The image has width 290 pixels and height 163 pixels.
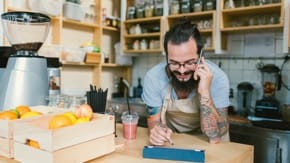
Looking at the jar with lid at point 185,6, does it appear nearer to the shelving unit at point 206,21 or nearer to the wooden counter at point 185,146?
the shelving unit at point 206,21

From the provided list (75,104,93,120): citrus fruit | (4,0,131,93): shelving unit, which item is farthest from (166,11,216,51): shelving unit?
(75,104,93,120): citrus fruit

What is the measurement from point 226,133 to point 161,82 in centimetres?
39

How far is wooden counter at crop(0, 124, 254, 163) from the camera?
0.83 m

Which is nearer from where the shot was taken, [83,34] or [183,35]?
[183,35]

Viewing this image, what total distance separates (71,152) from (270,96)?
1.88m

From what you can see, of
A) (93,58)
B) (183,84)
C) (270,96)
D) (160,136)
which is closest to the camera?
(160,136)

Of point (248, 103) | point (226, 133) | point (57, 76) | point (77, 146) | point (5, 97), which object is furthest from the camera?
point (248, 103)

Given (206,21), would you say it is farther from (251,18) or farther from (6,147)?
(6,147)

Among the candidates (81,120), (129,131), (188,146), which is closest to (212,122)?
(188,146)

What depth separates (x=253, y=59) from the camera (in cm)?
239

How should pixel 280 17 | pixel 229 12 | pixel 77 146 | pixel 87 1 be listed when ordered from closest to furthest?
pixel 77 146 < pixel 280 17 < pixel 229 12 < pixel 87 1

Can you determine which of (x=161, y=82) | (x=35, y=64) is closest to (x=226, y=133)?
(x=161, y=82)

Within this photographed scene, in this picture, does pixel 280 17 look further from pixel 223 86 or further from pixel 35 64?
pixel 35 64

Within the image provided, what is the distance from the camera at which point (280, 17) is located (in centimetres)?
201
